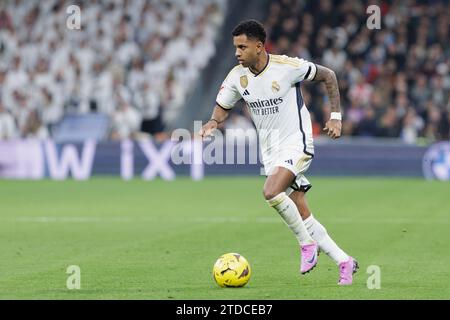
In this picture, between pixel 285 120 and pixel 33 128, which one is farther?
pixel 33 128

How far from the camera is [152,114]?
27.3m

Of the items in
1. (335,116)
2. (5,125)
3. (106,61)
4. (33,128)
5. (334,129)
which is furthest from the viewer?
(106,61)

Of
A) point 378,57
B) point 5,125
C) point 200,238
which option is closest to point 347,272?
point 200,238

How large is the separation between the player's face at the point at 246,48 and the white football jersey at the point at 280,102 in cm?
24

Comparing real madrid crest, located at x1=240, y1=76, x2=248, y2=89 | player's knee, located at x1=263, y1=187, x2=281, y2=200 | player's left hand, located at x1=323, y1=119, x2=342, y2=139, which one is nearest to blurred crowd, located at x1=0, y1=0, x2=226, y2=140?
real madrid crest, located at x1=240, y1=76, x2=248, y2=89

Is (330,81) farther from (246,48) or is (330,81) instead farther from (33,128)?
(33,128)

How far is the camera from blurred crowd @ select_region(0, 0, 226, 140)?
27.5 metres

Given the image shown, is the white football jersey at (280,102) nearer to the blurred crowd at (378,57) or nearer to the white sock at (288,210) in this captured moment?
the white sock at (288,210)

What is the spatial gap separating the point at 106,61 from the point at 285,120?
19.1 m

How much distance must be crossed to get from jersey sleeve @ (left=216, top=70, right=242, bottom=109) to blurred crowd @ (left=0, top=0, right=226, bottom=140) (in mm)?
16647

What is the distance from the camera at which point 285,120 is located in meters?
9.87

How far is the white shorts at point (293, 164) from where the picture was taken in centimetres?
969
